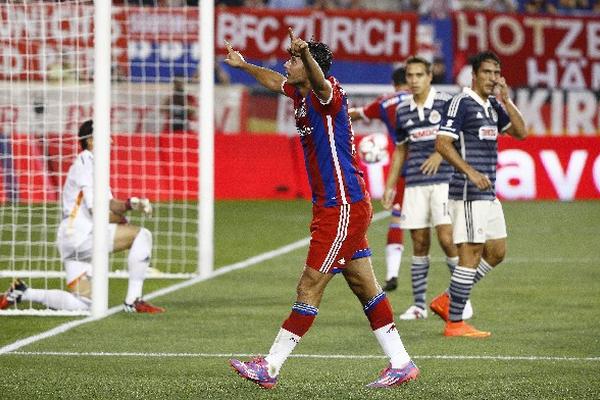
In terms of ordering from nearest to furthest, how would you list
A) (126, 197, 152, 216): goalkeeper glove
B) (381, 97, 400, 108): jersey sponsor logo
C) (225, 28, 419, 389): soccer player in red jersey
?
(225, 28, 419, 389): soccer player in red jersey, (126, 197, 152, 216): goalkeeper glove, (381, 97, 400, 108): jersey sponsor logo

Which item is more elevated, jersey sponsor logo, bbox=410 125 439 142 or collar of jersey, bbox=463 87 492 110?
collar of jersey, bbox=463 87 492 110

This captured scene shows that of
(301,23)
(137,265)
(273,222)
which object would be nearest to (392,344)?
(137,265)

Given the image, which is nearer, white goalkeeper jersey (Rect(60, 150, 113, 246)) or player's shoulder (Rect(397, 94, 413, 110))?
player's shoulder (Rect(397, 94, 413, 110))

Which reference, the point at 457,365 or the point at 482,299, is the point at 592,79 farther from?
the point at 457,365

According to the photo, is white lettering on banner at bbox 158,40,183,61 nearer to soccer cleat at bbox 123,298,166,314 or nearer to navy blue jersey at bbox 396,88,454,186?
soccer cleat at bbox 123,298,166,314

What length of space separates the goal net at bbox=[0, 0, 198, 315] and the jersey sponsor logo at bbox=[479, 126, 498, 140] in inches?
153

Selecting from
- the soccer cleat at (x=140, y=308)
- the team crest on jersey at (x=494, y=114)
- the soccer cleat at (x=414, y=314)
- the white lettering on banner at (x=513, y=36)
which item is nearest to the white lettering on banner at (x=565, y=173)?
the white lettering on banner at (x=513, y=36)

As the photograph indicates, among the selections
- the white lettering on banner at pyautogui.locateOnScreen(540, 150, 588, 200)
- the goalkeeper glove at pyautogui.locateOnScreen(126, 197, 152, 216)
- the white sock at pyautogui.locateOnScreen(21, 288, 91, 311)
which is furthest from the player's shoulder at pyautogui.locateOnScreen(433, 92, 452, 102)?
the white lettering on banner at pyautogui.locateOnScreen(540, 150, 588, 200)

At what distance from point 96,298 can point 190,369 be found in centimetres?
A: 279

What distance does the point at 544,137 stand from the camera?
25266 millimetres

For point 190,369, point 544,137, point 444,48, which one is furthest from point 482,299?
point 444,48

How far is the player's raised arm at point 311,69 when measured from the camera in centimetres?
770

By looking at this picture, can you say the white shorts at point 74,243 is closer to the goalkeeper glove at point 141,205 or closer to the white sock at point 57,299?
the white sock at point 57,299

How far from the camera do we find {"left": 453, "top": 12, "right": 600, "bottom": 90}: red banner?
96.5 ft
